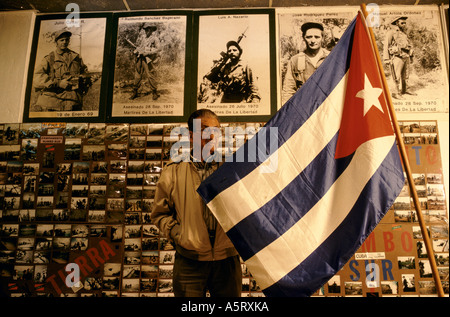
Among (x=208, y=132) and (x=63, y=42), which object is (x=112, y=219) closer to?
(x=208, y=132)

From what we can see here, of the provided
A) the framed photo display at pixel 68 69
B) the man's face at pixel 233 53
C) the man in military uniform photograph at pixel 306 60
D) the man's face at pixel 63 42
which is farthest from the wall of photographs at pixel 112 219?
the man's face at pixel 63 42

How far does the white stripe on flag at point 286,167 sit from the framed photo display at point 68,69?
6.24 ft

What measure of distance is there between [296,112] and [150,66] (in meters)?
A: 1.85

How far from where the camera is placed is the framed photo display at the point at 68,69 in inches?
109

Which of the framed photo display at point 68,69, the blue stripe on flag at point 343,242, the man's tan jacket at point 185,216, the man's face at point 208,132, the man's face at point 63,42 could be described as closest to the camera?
the blue stripe on flag at point 343,242

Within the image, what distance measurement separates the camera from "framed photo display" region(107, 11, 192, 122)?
8.96 feet

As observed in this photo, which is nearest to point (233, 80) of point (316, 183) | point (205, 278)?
point (316, 183)

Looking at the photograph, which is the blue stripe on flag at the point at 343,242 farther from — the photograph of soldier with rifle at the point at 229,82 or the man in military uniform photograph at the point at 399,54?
the man in military uniform photograph at the point at 399,54

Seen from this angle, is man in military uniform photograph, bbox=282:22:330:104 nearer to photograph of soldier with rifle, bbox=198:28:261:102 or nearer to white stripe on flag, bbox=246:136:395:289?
photograph of soldier with rifle, bbox=198:28:261:102

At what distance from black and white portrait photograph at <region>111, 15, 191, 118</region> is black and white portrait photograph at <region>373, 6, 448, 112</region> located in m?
1.97

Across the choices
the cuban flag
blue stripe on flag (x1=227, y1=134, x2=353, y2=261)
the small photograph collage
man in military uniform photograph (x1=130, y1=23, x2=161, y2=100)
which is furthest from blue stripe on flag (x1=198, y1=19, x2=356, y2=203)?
man in military uniform photograph (x1=130, y1=23, x2=161, y2=100)

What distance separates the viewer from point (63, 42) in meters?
2.91
